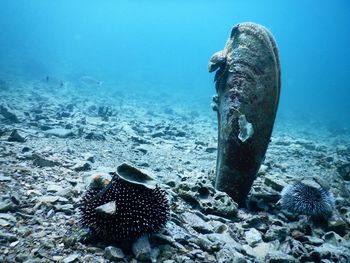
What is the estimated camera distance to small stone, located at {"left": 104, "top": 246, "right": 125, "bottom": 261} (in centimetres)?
275

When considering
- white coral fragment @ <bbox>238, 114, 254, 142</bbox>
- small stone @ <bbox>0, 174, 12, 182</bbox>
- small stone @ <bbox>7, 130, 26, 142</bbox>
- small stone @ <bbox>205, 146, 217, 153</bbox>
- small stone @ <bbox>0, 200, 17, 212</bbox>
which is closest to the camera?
small stone @ <bbox>0, 200, 17, 212</bbox>

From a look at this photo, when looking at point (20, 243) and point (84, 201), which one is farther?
point (84, 201)

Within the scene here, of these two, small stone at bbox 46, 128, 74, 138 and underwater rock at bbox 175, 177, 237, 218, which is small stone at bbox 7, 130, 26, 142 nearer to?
small stone at bbox 46, 128, 74, 138

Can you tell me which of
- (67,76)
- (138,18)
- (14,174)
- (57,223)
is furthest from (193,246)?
(138,18)

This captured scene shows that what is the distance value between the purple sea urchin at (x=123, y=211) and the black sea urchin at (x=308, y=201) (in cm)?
242

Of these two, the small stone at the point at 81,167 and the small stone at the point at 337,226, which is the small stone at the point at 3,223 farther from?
the small stone at the point at 337,226

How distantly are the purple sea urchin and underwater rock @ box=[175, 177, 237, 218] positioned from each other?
140 centimetres

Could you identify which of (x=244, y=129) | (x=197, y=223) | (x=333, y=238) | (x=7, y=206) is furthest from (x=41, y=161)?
(x=333, y=238)

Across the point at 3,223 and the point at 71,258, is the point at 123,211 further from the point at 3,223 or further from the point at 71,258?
the point at 3,223

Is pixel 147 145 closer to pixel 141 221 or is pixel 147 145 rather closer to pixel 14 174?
pixel 14 174

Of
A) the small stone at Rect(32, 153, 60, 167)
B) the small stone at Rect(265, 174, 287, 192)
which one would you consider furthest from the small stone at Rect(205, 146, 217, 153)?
the small stone at Rect(32, 153, 60, 167)

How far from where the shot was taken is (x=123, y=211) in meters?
2.80

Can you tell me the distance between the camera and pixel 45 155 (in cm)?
571

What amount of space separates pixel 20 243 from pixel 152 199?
1.32m
